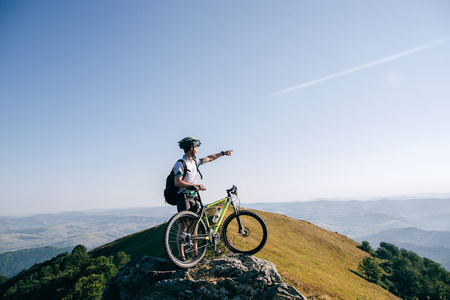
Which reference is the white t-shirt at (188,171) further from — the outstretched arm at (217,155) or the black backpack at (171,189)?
the outstretched arm at (217,155)

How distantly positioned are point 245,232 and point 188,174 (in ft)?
10.4

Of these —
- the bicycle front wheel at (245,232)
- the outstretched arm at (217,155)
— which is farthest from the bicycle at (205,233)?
the outstretched arm at (217,155)

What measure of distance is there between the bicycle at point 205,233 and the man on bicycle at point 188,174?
338mm

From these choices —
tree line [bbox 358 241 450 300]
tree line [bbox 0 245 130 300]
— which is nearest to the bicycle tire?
tree line [bbox 0 245 130 300]

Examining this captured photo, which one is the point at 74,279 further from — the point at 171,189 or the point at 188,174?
the point at 188,174

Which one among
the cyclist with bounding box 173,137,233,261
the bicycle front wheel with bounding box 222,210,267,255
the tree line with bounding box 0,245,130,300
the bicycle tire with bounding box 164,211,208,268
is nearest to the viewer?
the bicycle tire with bounding box 164,211,208,268

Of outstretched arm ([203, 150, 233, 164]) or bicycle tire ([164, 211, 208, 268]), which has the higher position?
outstretched arm ([203, 150, 233, 164])

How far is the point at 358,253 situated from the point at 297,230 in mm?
24645

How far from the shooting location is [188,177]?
862 cm

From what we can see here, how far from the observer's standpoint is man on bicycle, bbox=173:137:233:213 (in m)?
8.27

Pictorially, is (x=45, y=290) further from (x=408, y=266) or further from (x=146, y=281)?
(x=408, y=266)

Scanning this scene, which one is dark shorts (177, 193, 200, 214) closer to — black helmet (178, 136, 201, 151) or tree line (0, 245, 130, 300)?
black helmet (178, 136, 201, 151)

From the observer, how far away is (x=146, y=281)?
832cm

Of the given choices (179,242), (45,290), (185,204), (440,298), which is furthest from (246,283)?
(440,298)
